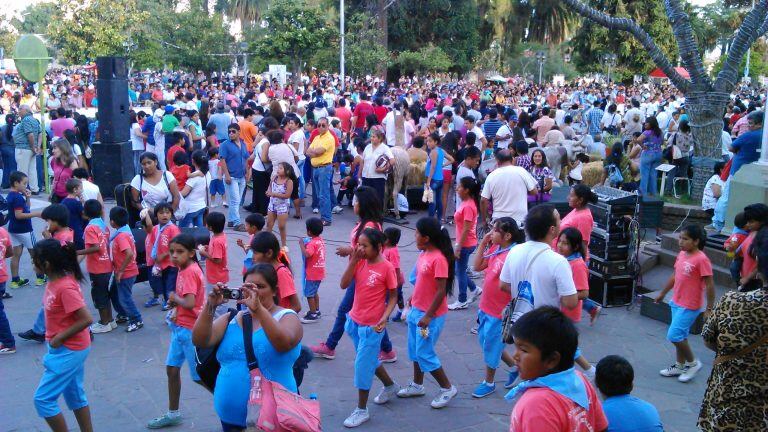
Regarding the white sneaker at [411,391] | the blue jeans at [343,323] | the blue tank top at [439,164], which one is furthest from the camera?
the blue tank top at [439,164]

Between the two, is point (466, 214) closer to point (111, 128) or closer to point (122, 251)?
point (122, 251)

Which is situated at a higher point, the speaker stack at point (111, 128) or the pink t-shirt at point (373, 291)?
the speaker stack at point (111, 128)

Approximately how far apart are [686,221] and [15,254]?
9.02m

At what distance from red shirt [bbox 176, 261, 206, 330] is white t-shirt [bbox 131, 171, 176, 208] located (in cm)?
349

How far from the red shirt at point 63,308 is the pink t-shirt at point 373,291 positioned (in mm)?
1884

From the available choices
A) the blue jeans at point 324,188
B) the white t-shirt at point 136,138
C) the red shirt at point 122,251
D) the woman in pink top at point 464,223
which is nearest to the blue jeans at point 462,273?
the woman in pink top at point 464,223

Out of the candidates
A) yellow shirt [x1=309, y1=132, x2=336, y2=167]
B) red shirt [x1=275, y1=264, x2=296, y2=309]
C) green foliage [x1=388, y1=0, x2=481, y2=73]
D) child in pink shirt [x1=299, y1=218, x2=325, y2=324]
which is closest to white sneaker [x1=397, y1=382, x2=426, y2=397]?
red shirt [x1=275, y1=264, x2=296, y2=309]

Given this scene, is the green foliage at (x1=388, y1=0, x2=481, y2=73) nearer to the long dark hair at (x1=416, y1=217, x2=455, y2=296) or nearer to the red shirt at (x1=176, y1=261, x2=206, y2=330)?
the long dark hair at (x1=416, y1=217, x2=455, y2=296)

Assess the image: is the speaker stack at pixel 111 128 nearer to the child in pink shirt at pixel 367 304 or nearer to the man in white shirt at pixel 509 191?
the man in white shirt at pixel 509 191

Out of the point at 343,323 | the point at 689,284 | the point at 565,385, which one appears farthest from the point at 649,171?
the point at 565,385

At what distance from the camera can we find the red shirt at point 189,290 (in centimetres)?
529

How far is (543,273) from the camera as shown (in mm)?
4879

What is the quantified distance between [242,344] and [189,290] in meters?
1.78

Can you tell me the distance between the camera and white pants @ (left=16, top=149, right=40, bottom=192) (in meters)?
14.3
